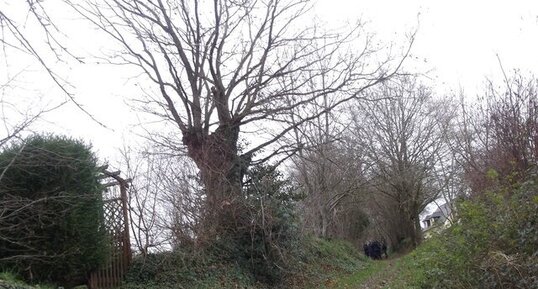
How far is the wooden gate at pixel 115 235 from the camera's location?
1041 centimetres

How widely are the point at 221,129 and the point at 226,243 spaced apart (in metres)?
4.09

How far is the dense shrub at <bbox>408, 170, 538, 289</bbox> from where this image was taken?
6122mm

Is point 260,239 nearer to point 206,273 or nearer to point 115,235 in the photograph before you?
point 206,273

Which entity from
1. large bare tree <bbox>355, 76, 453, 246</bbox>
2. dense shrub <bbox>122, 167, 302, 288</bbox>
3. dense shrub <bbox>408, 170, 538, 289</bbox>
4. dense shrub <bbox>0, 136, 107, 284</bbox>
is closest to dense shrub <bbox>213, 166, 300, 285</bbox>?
dense shrub <bbox>122, 167, 302, 288</bbox>

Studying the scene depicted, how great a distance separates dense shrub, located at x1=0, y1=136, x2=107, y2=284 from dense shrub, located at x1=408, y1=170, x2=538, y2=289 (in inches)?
230

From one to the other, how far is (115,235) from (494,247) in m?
7.42

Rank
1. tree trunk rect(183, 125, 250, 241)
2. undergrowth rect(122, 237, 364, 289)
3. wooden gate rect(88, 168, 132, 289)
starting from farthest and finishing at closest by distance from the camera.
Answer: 1. tree trunk rect(183, 125, 250, 241)
2. undergrowth rect(122, 237, 364, 289)
3. wooden gate rect(88, 168, 132, 289)

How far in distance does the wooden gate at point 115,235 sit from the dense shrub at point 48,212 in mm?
584

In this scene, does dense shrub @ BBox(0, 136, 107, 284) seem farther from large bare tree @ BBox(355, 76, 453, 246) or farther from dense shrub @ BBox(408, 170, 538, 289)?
large bare tree @ BBox(355, 76, 453, 246)

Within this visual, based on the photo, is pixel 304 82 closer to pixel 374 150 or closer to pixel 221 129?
pixel 221 129

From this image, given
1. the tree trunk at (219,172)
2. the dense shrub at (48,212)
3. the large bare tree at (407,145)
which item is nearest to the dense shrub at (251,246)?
the tree trunk at (219,172)

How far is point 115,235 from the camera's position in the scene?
1119 centimetres

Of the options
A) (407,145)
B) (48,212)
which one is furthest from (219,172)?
(407,145)

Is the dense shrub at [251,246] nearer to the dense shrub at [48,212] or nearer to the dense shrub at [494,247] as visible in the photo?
the dense shrub at [48,212]
